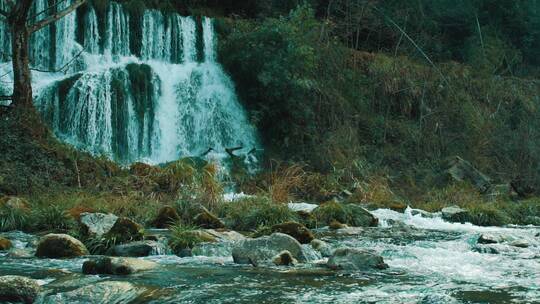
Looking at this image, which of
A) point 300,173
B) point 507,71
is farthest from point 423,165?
point 507,71

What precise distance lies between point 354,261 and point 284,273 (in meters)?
0.77

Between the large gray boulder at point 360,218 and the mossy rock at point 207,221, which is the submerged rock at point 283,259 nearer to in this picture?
the mossy rock at point 207,221

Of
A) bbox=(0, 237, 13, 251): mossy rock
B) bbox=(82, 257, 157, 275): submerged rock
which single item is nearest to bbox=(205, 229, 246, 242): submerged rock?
bbox=(82, 257, 157, 275): submerged rock

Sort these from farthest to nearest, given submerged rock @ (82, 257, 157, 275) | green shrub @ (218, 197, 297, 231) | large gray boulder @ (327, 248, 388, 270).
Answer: green shrub @ (218, 197, 297, 231) < large gray boulder @ (327, 248, 388, 270) < submerged rock @ (82, 257, 157, 275)

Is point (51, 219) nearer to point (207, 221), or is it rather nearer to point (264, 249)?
point (207, 221)

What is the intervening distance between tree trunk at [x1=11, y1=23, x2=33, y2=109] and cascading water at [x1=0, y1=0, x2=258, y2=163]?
178 centimetres

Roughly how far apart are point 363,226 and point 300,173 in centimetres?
514

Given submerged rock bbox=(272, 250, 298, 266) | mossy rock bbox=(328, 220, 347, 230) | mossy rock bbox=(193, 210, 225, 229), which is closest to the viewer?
submerged rock bbox=(272, 250, 298, 266)

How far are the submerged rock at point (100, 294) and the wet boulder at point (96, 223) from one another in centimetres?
300

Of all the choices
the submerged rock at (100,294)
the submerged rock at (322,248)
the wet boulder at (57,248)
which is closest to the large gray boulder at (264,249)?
the submerged rock at (322,248)

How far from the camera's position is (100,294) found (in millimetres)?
5305

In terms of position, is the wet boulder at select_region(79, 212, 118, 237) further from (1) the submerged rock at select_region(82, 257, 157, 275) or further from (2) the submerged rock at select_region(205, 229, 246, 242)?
(1) the submerged rock at select_region(82, 257, 157, 275)

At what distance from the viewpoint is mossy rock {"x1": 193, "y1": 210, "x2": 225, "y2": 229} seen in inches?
398

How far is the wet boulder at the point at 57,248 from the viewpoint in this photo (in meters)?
7.50
